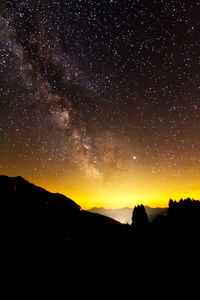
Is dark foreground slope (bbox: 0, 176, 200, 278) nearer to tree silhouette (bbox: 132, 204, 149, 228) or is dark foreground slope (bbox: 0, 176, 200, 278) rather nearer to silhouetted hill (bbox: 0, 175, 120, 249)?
silhouetted hill (bbox: 0, 175, 120, 249)

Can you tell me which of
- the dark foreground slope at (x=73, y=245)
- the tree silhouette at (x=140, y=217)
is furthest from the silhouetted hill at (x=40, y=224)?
the tree silhouette at (x=140, y=217)

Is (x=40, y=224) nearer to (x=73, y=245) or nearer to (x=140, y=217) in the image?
(x=73, y=245)

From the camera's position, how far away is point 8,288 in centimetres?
812

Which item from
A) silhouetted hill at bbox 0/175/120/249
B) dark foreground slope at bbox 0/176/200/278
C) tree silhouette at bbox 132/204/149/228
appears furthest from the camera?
tree silhouette at bbox 132/204/149/228

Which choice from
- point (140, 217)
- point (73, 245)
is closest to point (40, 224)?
point (73, 245)

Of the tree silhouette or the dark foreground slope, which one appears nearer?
the dark foreground slope

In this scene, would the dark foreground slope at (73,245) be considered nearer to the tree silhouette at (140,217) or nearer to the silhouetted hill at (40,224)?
the silhouetted hill at (40,224)

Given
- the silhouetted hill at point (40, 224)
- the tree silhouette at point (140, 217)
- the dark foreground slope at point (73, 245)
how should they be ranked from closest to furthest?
the dark foreground slope at point (73, 245) → the silhouetted hill at point (40, 224) → the tree silhouette at point (140, 217)

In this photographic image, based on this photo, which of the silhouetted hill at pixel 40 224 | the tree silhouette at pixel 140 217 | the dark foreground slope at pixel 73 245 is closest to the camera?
the dark foreground slope at pixel 73 245

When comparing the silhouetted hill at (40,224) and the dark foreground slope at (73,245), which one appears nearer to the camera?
the dark foreground slope at (73,245)

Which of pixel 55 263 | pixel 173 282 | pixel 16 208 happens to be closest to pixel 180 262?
pixel 173 282

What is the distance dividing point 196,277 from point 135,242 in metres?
5.38

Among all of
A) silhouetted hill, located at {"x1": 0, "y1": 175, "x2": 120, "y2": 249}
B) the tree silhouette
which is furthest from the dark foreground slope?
the tree silhouette

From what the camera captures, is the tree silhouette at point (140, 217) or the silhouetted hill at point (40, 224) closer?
the silhouetted hill at point (40, 224)
